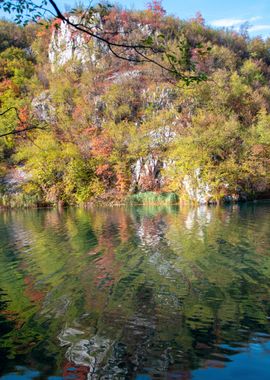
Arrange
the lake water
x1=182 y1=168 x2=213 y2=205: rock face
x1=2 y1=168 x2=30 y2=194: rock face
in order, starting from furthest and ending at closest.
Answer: x1=2 y1=168 x2=30 y2=194: rock face < x1=182 y1=168 x2=213 y2=205: rock face < the lake water

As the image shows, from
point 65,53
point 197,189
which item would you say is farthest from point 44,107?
point 197,189

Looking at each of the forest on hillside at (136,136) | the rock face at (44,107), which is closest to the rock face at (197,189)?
the forest on hillside at (136,136)

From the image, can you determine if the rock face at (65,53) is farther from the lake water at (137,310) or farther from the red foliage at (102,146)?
the lake water at (137,310)

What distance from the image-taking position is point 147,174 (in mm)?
42688

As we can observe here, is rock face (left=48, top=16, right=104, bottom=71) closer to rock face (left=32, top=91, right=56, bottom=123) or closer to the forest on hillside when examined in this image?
the forest on hillside

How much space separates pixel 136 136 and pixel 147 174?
4.77m

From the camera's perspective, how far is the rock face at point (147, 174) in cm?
4216

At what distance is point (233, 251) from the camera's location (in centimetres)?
1351

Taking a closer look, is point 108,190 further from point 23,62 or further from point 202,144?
point 23,62

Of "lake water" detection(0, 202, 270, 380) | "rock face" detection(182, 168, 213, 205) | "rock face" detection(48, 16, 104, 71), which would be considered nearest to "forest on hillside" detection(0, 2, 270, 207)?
"rock face" detection(182, 168, 213, 205)

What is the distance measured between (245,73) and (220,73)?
7841mm

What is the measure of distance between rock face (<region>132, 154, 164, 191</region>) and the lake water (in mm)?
26155

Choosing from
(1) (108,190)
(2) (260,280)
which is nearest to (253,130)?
(1) (108,190)

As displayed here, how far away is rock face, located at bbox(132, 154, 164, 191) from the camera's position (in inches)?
1660
